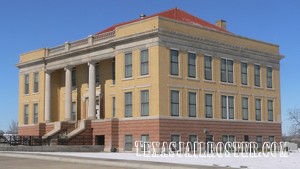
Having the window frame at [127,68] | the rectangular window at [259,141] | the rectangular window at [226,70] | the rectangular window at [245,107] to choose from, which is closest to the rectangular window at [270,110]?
the rectangular window at [259,141]

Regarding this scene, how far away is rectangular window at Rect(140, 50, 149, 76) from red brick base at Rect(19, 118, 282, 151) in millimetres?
4140

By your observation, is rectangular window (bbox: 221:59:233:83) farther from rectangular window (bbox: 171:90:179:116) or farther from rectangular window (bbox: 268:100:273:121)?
rectangular window (bbox: 268:100:273:121)

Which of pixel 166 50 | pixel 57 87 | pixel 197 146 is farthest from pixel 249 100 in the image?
pixel 57 87

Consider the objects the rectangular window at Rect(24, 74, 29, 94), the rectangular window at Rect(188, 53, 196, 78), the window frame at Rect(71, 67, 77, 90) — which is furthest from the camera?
the rectangular window at Rect(24, 74, 29, 94)

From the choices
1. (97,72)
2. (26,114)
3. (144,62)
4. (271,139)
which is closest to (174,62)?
(144,62)

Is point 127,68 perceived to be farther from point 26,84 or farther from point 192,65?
point 26,84

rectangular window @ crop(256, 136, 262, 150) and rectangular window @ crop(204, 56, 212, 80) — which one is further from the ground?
rectangular window @ crop(204, 56, 212, 80)

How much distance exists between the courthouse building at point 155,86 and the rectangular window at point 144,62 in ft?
0.29

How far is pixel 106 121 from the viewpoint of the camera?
4538 cm

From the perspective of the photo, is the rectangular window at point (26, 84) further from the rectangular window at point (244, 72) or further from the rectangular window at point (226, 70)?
the rectangular window at point (244, 72)

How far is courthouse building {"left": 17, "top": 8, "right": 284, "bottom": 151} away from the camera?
42.7 metres

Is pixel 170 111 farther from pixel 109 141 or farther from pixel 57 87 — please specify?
pixel 57 87

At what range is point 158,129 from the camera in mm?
41344

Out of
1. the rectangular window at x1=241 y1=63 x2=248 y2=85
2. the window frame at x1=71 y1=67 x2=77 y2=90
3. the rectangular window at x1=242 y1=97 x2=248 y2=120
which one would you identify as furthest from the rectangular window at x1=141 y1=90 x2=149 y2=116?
the window frame at x1=71 y1=67 x2=77 y2=90
